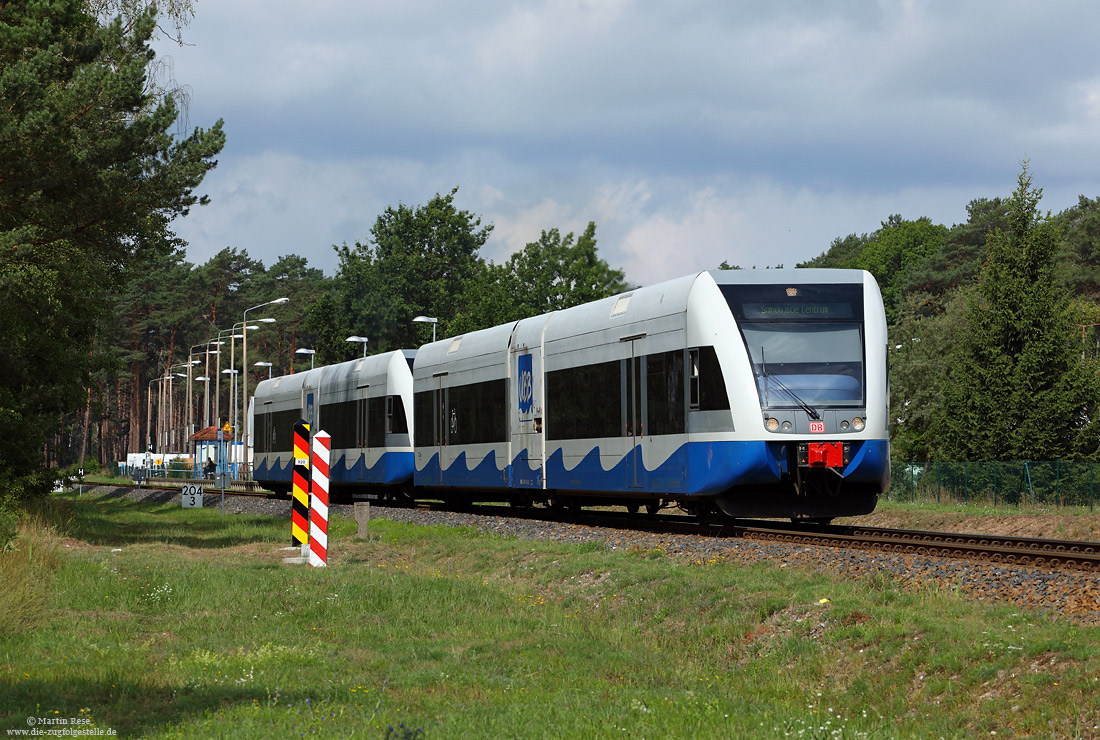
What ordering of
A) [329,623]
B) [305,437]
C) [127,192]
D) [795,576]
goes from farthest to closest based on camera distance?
[127,192], [305,437], [795,576], [329,623]

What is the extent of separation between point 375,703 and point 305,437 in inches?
425

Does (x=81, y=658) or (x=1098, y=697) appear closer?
(x=1098, y=697)

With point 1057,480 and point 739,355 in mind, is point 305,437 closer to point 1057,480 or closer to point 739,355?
point 739,355

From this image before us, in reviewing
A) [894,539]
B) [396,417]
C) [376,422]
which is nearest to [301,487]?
[894,539]

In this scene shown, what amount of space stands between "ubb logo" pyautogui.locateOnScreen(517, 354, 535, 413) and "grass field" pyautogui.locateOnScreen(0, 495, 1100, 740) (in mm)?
7418

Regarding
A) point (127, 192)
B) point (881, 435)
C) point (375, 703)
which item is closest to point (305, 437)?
point (127, 192)

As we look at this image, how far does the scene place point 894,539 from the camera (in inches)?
636

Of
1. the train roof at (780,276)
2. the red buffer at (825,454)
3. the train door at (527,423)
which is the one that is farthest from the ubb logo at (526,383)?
the red buffer at (825,454)

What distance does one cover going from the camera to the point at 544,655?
10.1 metres

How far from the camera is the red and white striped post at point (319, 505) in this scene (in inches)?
664

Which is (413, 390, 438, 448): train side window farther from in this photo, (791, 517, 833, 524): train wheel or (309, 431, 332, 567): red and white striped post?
(791, 517, 833, 524): train wheel

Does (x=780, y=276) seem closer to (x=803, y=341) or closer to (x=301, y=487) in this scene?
(x=803, y=341)

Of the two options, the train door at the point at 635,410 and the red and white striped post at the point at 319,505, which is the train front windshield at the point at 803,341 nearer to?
the train door at the point at 635,410

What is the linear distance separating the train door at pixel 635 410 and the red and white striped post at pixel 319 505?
15.3ft
